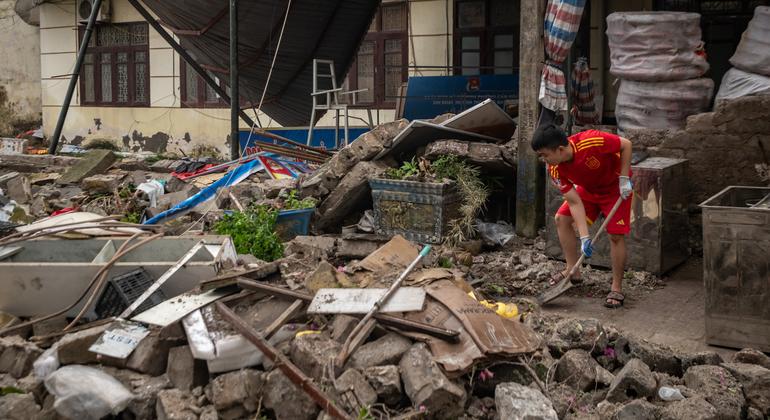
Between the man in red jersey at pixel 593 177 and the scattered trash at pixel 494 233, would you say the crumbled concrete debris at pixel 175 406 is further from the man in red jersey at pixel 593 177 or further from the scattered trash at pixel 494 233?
the scattered trash at pixel 494 233

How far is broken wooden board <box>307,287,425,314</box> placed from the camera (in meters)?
4.62

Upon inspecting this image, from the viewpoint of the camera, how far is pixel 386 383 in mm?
4074

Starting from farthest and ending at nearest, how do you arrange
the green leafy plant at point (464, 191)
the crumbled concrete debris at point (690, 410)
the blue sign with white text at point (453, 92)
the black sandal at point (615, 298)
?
1. the blue sign with white text at point (453, 92)
2. the green leafy plant at point (464, 191)
3. the black sandal at point (615, 298)
4. the crumbled concrete debris at point (690, 410)

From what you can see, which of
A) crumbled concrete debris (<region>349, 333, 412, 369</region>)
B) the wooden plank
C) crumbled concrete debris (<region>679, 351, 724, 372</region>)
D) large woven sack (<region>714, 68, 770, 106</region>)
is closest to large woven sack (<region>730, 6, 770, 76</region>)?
large woven sack (<region>714, 68, 770, 106</region>)

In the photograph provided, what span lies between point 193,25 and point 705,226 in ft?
28.3

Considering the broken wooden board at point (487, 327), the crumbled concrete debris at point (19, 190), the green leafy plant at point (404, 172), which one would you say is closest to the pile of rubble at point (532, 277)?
the green leafy plant at point (404, 172)

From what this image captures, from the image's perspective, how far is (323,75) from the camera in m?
11.7

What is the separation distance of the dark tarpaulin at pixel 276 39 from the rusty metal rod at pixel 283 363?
25.2 feet

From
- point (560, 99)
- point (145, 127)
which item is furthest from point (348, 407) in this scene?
point (145, 127)

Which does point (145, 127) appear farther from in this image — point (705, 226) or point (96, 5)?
point (705, 226)

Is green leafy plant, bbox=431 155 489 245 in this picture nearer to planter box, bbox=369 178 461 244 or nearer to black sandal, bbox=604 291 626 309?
planter box, bbox=369 178 461 244

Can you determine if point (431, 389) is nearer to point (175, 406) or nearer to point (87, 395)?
point (175, 406)

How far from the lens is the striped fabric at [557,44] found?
7.53m

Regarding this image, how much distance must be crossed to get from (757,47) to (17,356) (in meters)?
6.62
